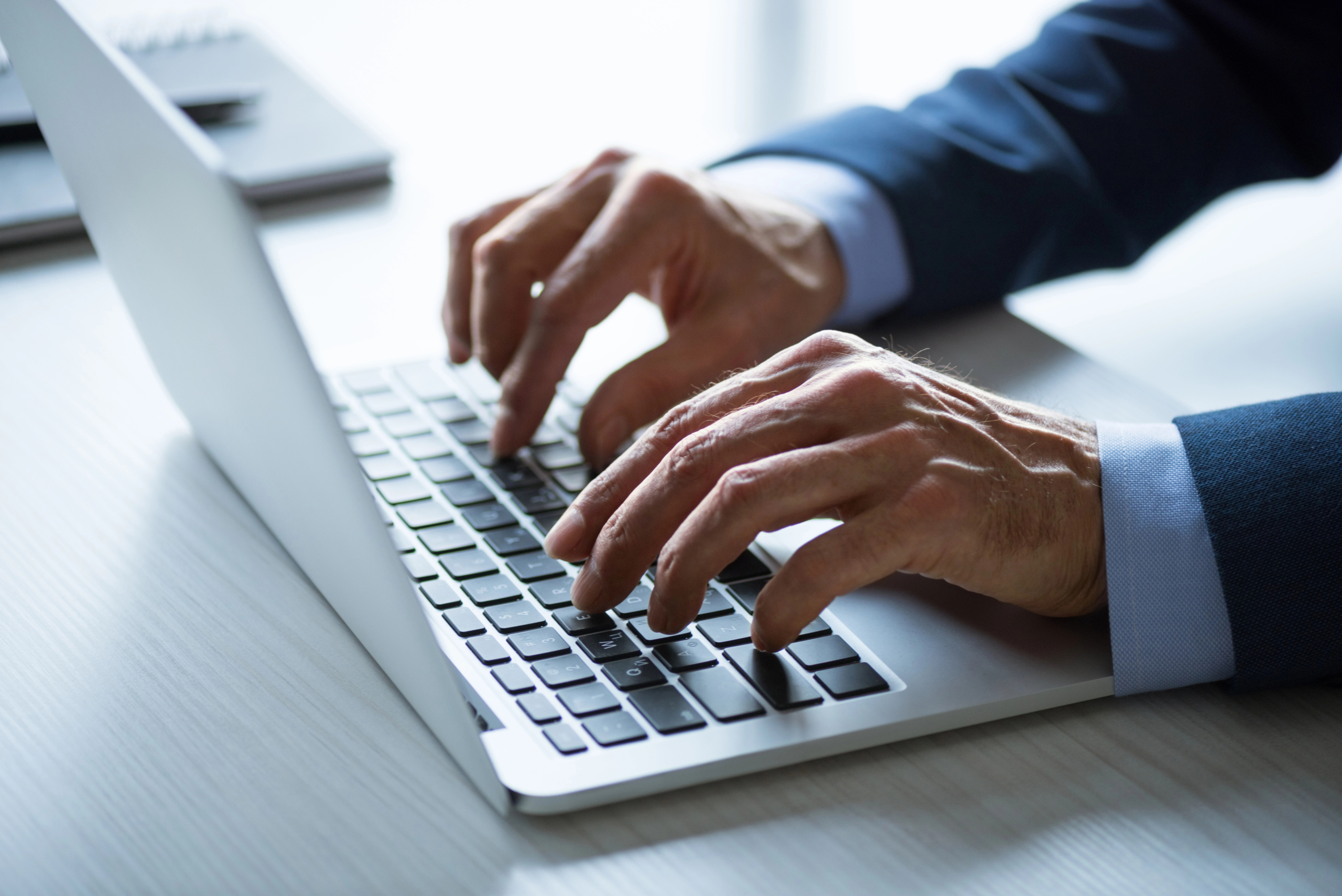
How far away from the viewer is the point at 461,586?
0.59 meters

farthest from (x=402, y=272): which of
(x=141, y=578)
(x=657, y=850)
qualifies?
(x=657, y=850)

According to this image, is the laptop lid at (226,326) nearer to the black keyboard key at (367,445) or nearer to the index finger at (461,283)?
the black keyboard key at (367,445)

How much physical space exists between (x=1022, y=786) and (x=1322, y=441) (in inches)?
9.7

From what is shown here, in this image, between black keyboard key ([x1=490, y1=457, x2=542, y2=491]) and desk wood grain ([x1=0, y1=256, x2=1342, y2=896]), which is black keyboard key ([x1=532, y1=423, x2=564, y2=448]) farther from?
desk wood grain ([x1=0, y1=256, x2=1342, y2=896])

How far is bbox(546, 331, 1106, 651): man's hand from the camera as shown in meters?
0.53


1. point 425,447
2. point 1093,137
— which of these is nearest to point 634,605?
point 425,447

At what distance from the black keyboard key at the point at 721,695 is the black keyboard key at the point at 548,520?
0.16 meters

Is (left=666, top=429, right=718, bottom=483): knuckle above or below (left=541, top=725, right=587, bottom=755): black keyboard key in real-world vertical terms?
above

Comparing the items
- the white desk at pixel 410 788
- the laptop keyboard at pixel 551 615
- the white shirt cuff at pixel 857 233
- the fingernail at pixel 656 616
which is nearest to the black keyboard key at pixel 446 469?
the laptop keyboard at pixel 551 615

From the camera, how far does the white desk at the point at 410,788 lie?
17.6 inches

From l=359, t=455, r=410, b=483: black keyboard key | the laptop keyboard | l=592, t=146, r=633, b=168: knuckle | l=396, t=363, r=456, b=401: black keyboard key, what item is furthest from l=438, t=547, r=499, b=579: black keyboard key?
l=592, t=146, r=633, b=168: knuckle

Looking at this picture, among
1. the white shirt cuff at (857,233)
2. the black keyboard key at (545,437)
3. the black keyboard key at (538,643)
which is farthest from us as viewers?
the white shirt cuff at (857,233)

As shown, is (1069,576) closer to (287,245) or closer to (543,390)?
(543,390)

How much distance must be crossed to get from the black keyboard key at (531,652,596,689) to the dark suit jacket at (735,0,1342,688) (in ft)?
1.56
